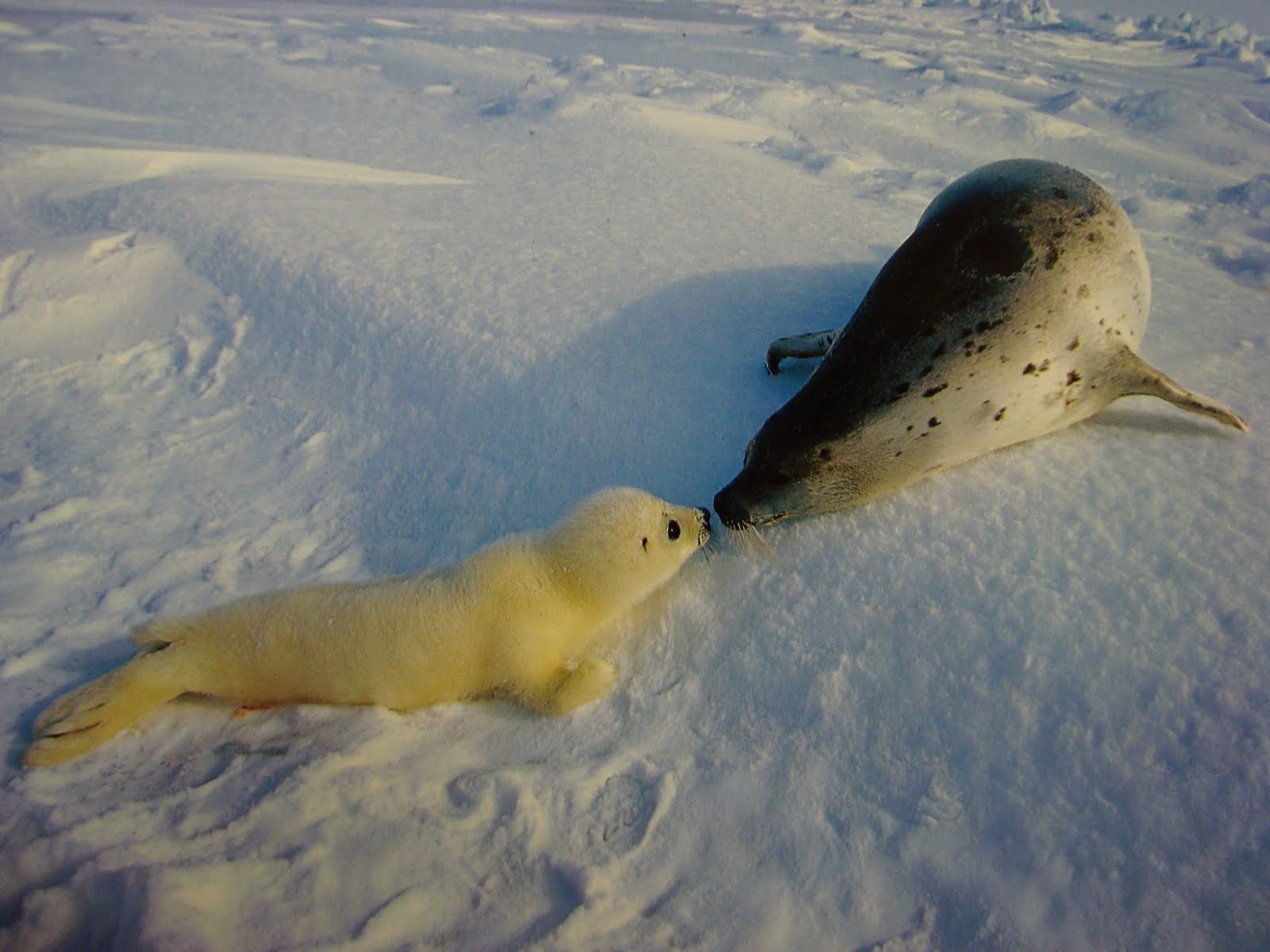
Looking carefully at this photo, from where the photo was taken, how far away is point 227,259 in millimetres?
3279

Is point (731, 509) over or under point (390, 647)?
over

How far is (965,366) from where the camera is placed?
1.79 meters

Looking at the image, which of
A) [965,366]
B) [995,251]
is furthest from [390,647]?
[995,251]

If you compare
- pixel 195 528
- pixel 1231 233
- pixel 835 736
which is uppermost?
pixel 1231 233

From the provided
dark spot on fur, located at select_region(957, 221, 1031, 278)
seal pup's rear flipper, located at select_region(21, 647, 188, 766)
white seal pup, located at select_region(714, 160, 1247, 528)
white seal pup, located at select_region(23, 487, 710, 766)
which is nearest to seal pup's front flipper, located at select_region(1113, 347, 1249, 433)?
white seal pup, located at select_region(714, 160, 1247, 528)

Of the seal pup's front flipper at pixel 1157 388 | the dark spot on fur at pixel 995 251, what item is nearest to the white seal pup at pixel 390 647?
the dark spot on fur at pixel 995 251

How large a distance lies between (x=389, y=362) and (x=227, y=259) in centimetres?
125

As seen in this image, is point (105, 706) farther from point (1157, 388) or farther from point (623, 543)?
point (1157, 388)

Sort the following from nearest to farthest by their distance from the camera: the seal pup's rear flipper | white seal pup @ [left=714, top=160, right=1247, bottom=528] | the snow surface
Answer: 1. the snow surface
2. the seal pup's rear flipper
3. white seal pup @ [left=714, top=160, right=1247, bottom=528]

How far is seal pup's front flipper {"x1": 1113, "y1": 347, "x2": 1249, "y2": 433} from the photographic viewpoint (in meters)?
1.85

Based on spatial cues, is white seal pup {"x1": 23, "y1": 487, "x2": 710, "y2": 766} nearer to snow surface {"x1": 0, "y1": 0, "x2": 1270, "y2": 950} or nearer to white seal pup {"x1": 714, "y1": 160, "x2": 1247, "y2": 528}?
snow surface {"x1": 0, "y1": 0, "x2": 1270, "y2": 950}

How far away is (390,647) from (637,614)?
596mm

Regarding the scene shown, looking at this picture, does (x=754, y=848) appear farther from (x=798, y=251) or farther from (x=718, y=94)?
(x=718, y=94)

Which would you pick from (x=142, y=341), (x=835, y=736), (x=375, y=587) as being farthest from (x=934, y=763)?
(x=142, y=341)
